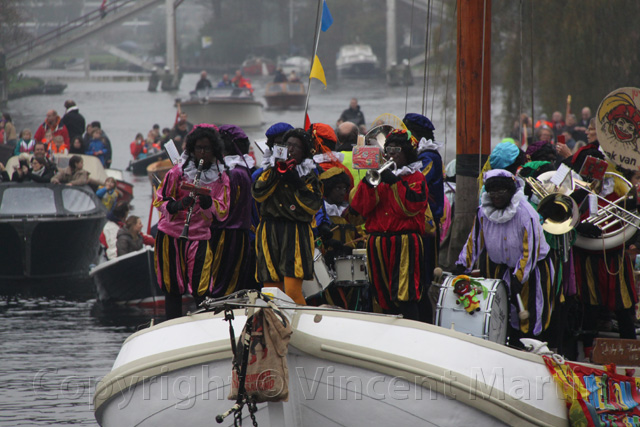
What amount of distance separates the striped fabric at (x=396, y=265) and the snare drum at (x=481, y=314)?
527 millimetres

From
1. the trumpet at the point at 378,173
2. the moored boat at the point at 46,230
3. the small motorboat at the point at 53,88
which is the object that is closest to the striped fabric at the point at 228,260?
the trumpet at the point at 378,173

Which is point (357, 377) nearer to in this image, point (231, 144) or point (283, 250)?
point (283, 250)

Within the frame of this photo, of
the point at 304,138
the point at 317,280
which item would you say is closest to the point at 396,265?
the point at 317,280

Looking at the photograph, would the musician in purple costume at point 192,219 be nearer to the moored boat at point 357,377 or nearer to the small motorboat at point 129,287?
the moored boat at point 357,377

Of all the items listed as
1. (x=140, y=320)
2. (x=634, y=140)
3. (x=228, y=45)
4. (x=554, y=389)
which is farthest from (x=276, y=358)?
(x=228, y=45)

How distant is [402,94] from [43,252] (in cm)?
3977

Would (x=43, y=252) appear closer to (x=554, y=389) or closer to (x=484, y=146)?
(x=484, y=146)

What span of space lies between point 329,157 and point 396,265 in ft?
4.10

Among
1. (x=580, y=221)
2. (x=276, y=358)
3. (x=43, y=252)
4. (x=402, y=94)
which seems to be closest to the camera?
(x=276, y=358)

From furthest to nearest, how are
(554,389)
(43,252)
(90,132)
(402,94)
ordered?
1. (402,94)
2. (90,132)
3. (43,252)
4. (554,389)

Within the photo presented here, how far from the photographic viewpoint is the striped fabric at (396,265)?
7.20 m

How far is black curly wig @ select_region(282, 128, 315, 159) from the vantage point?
7.08 metres

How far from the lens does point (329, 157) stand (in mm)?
8102

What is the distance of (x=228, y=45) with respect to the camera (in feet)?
204
